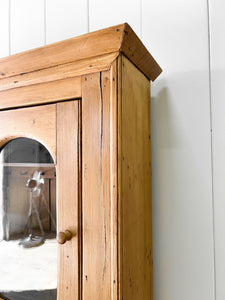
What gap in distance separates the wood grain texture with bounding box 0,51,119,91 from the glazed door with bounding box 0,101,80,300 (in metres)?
0.07

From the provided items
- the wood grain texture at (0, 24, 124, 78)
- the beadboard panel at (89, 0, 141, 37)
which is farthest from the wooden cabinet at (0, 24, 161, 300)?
the beadboard panel at (89, 0, 141, 37)

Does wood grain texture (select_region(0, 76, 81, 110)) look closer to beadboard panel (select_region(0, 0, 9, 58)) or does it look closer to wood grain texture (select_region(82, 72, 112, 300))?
wood grain texture (select_region(82, 72, 112, 300))

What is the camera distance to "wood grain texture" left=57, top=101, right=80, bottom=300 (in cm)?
53

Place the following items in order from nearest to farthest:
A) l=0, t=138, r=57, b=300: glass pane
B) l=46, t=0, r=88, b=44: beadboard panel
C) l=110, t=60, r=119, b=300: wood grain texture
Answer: l=110, t=60, r=119, b=300: wood grain texture
l=0, t=138, r=57, b=300: glass pane
l=46, t=0, r=88, b=44: beadboard panel

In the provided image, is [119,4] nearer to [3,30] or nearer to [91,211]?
[3,30]

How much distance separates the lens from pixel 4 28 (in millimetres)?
1120

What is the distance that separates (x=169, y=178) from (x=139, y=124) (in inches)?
9.2

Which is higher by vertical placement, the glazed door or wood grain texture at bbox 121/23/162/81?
wood grain texture at bbox 121/23/162/81

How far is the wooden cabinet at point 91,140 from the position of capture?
1.62ft

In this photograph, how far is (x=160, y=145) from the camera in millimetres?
782

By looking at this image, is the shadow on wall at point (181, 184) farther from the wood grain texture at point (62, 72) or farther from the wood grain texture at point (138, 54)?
the wood grain texture at point (62, 72)

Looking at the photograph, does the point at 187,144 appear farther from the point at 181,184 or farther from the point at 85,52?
the point at 85,52

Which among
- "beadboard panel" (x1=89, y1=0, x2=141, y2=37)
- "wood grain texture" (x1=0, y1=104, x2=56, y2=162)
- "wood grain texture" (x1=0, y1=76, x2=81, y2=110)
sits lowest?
"wood grain texture" (x1=0, y1=104, x2=56, y2=162)

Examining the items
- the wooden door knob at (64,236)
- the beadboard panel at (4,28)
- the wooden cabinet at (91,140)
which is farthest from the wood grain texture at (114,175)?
the beadboard panel at (4,28)
